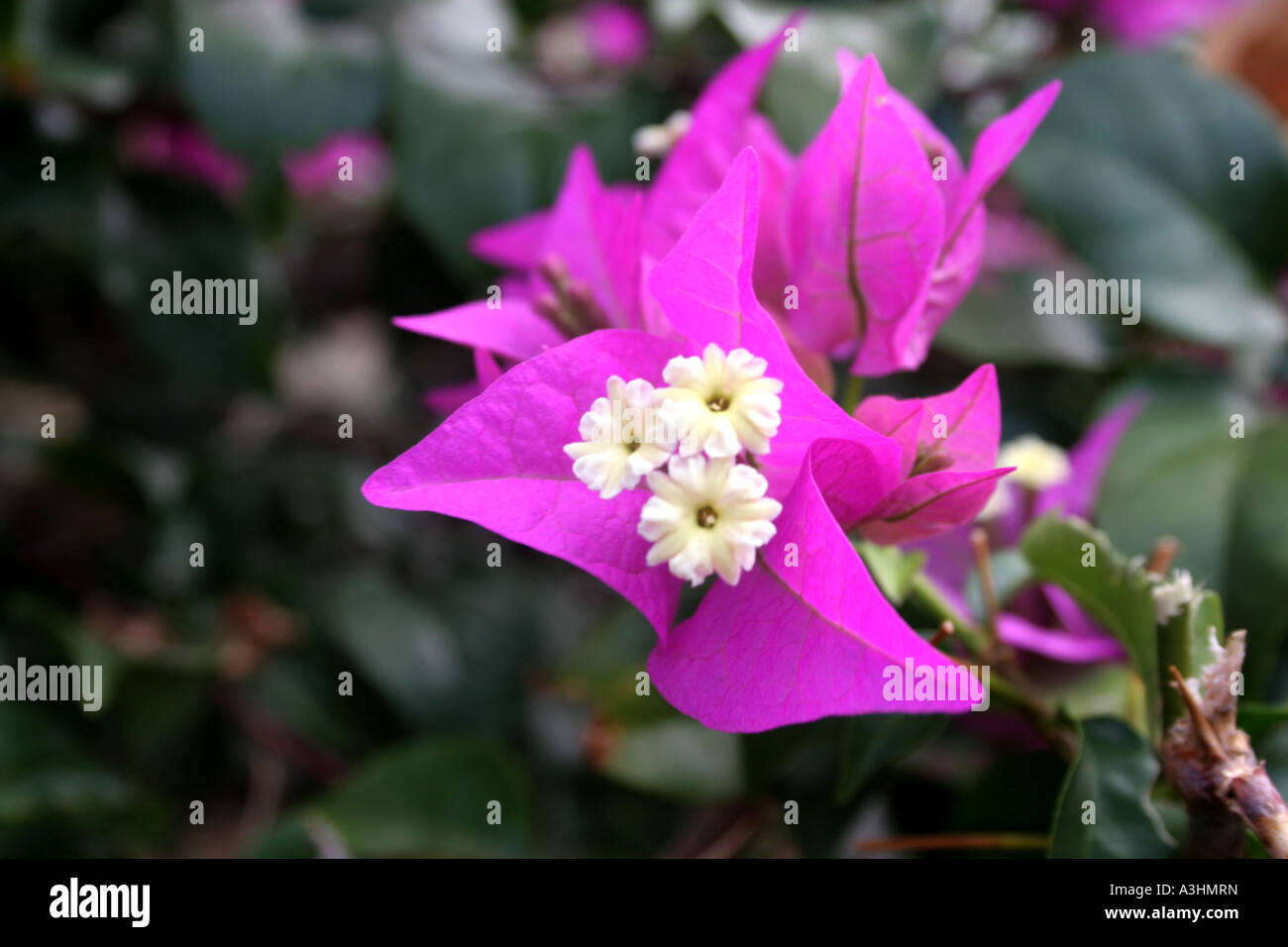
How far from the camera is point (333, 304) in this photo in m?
1.20

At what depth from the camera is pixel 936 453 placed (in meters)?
0.39

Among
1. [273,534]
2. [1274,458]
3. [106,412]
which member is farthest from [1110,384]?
[106,412]

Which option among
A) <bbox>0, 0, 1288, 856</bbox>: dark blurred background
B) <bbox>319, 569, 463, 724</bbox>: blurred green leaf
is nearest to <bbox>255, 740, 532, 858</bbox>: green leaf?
<bbox>0, 0, 1288, 856</bbox>: dark blurred background

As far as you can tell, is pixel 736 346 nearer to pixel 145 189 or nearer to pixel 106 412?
pixel 145 189

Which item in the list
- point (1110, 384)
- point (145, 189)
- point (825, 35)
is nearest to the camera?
point (825, 35)

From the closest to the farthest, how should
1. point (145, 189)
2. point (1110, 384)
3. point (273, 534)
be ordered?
point (1110, 384) → point (145, 189) → point (273, 534)

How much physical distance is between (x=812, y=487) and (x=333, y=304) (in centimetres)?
100

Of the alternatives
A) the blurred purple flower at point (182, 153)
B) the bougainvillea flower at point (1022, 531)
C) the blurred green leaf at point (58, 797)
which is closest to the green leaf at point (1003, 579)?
the bougainvillea flower at point (1022, 531)

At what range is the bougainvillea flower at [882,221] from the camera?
402 mm

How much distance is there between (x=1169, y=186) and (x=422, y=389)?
79cm

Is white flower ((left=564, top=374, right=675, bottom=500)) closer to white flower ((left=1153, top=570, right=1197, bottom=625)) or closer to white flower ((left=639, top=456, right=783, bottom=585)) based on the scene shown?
white flower ((left=639, top=456, right=783, bottom=585))

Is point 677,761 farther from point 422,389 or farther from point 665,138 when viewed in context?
point 422,389

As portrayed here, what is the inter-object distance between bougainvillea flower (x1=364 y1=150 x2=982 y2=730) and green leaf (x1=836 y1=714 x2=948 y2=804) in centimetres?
10

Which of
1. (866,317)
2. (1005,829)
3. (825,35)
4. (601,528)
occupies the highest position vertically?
(825,35)
